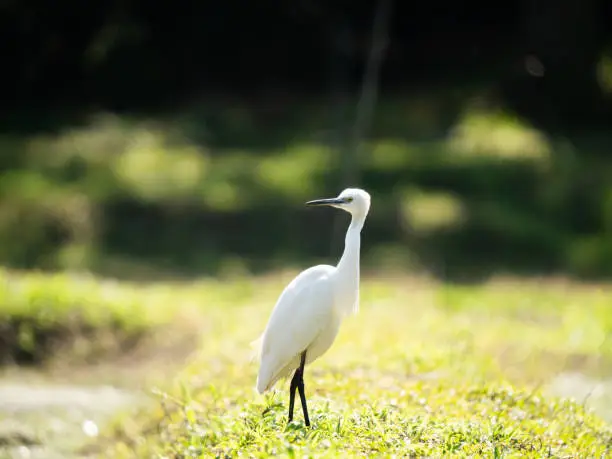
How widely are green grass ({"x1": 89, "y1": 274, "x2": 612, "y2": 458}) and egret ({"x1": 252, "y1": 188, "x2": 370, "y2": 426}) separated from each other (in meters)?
0.26

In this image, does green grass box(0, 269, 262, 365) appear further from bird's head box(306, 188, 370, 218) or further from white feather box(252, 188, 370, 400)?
bird's head box(306, 188, 370, 218)

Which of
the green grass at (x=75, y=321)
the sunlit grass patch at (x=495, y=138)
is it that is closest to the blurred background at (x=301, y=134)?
the sunlit grass patch at (x=495, y=138)

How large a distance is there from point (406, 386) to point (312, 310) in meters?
1.37

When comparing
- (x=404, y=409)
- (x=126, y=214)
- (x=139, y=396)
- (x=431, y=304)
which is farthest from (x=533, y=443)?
(x=126, y=214)

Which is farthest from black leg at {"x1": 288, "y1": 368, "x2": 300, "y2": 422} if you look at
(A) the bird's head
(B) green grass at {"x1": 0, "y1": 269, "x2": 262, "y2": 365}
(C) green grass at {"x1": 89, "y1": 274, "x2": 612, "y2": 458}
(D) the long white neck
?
(B) green grass at {"x1": 0, "y1": 269, "x2": 262, "y2": 365}

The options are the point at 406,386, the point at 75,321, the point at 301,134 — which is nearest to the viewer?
the point at 406,386

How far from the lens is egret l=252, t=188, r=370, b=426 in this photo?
15.1 feet

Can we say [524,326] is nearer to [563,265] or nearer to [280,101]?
[563,265]

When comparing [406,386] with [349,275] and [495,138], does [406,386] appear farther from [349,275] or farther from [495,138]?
[495,138]

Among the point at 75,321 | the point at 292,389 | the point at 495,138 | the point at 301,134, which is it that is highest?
the point at 495,138

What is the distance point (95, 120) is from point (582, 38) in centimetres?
860

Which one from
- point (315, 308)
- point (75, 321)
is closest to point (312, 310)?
point (315, 308)

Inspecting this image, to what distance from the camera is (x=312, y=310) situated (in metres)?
4.61

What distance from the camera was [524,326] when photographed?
31.2 ft
